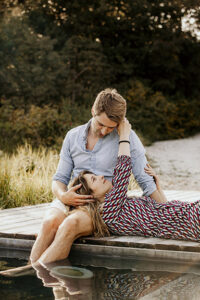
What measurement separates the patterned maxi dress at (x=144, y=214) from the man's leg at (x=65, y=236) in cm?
20

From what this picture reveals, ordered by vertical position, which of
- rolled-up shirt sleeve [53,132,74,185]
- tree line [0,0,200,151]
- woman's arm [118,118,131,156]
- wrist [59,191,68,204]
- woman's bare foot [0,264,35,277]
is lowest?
tree line [0,0,200,151]

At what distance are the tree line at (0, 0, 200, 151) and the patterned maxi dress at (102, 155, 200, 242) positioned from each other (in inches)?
303

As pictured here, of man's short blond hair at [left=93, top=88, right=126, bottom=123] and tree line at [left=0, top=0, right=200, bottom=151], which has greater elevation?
man's short blond hair at [left=93, top=88, right=126, bottom=123]

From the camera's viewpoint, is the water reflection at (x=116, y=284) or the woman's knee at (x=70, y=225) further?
the woman's knee at (x=70, y=225)

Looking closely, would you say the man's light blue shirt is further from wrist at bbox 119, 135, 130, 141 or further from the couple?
wrist at bbox 119, 135, 130, 141

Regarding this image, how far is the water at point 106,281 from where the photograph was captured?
7.62ft

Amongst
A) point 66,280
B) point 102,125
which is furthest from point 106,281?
point 102,125

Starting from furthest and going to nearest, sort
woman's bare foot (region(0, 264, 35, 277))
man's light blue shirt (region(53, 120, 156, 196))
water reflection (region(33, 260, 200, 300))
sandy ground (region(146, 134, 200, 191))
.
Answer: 1. sandy ground (region(146, 134, 200, 191))
2. man's light blue shirt (region(53, 120, 156, 196))
3. woman's bare foot (region(0, 264, 35, 277))
4. water reflection (region(33, 260, 200, 300))

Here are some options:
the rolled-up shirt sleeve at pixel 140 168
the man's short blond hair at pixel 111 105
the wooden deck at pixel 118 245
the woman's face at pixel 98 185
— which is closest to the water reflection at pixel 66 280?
the wooden deck at pixel 118 245

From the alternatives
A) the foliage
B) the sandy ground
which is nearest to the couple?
the sandy ground

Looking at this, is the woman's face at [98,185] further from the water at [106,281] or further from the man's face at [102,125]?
the water at [106,281]

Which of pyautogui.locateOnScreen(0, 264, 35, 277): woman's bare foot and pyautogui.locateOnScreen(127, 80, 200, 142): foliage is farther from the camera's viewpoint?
pyautogui.locateOnScreen(127, 80, 200, 142): foliage

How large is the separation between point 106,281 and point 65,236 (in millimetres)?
443

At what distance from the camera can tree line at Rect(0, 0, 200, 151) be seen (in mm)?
13297
